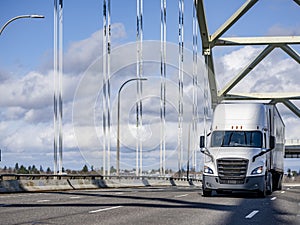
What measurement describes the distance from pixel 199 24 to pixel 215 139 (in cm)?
4510

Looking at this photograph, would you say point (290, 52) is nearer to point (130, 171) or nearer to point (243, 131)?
point (130, 171)

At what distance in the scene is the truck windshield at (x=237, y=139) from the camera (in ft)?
91.4

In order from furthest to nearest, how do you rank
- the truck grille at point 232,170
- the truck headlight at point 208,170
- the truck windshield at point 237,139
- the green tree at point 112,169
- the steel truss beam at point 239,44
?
1. the steel truss beam at point 239,44
2. the green tree at point 112,169
3. the truck windshield at point 237,139
4. the truck headlight at point 208,170
5. the truck grille at point 232,170

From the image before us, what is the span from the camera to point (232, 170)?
26891 mm

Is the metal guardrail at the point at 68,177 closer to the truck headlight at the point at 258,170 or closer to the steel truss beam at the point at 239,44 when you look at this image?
the truck headlight at the point at 258,170

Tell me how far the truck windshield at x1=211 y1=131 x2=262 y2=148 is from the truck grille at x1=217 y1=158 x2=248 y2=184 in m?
1.05

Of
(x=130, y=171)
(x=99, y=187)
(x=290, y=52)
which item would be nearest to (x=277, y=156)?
(x=99, y=187)

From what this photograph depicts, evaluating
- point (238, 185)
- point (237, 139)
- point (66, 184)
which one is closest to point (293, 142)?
point (66, 184)

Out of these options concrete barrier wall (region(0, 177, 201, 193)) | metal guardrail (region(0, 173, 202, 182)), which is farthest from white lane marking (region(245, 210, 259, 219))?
metal guardrail (region(0, 173, 202, 182))

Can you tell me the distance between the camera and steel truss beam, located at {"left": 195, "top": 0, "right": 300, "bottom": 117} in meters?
69.8

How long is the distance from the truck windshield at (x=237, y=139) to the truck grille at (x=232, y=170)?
3.43 ft

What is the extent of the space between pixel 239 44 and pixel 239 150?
50.5m

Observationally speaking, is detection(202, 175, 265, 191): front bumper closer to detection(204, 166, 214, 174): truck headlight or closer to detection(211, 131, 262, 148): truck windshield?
detection(204, 166, 214, 174): truck headlight

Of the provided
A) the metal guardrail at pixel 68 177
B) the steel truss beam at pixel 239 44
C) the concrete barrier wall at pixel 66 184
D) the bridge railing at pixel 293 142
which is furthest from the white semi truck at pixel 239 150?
the bridge railing at pixel 293 142
